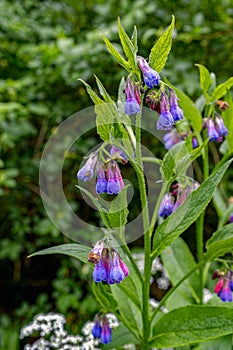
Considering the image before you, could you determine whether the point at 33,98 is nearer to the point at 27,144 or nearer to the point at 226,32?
the point at 27,144

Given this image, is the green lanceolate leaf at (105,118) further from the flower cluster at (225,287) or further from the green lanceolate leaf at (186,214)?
the flower cluster at (225,287)

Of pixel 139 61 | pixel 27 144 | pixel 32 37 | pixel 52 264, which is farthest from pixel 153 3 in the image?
pixel 139 61

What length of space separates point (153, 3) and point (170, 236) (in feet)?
6.76

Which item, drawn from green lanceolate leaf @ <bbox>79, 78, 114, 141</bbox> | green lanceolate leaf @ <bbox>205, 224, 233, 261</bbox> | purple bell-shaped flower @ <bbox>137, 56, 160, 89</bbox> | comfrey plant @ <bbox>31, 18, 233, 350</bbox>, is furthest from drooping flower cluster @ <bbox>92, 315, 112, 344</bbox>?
purple bell-shaped flower @ <bbox>137, 56, 160, 89</bbox>

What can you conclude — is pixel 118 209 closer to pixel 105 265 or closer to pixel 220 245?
pixel 105 265

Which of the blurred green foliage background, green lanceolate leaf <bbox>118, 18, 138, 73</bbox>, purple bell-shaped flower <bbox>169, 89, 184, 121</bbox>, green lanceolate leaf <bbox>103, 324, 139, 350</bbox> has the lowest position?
green lanceolate leaf <bbox>103, 324, 139, 350</bbox>

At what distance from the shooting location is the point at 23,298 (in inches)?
122

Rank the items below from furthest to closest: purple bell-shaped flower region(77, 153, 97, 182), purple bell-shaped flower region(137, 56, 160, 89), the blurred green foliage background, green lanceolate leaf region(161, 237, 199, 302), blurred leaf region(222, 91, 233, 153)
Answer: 1. the blurred green foliage background
2. green lanceolate leaf region(161, 237, 199, 302)
3. blurred leaf region(222, 91, 233, 153)
4. purple bell-shaped flower region(77, 153, 97, 182)
5. purple bell-shaped flower region(137, 56, 160, 89)

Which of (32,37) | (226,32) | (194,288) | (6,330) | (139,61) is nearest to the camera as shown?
(139,61)

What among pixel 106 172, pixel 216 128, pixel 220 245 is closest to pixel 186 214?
pixel 220 245

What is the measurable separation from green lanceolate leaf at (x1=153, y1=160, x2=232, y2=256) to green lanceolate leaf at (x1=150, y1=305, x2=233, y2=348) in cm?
20

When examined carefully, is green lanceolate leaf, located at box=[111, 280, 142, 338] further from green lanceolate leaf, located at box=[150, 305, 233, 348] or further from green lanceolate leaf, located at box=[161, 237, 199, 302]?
green lanceolate leaf, located at box=[161, 237, 199, 302]

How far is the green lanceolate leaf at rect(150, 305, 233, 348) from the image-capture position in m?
1.17

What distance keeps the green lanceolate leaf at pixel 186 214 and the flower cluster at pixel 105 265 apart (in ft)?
0.47
